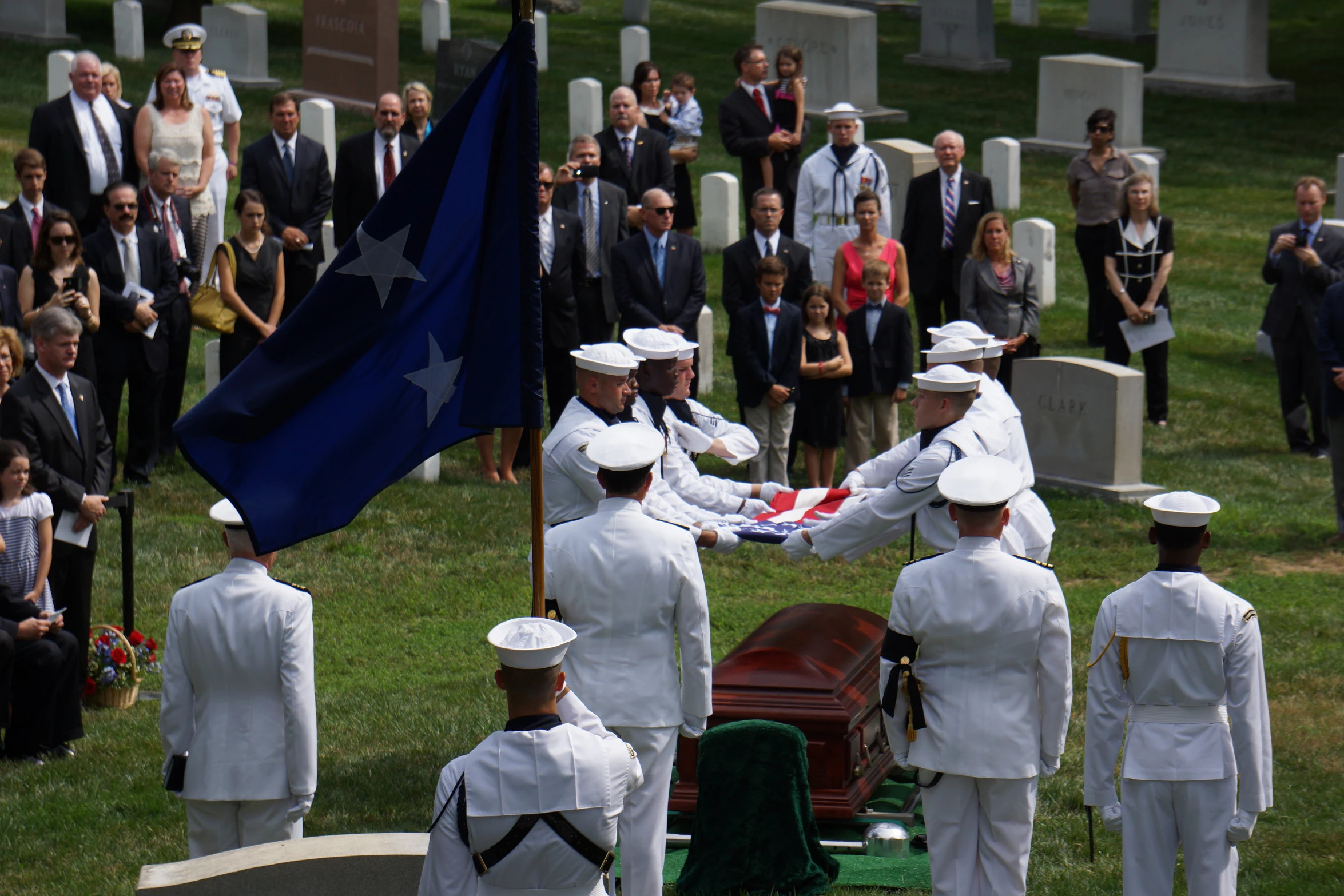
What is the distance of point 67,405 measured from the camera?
33.1 feet

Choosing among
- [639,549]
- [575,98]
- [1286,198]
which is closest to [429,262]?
[639,549]

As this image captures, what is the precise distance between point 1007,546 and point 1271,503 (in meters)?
6.55

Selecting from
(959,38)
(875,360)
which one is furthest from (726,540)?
(959,38)

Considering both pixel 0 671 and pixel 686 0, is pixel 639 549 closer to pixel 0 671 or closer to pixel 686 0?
pixel 0 671

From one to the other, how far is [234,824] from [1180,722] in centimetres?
356

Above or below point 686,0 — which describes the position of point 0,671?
below

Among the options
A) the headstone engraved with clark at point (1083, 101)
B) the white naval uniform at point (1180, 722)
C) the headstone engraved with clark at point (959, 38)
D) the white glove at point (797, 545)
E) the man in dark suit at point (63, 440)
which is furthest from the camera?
the headstone engraved with clark at point (959, 38)

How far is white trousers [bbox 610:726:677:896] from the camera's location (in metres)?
7.08

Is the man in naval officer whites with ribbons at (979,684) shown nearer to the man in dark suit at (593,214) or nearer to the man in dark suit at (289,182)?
the man in dark suit at (593,214)

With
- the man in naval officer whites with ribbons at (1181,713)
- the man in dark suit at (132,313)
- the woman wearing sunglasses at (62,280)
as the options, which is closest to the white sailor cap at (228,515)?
the man in naval officer whites with ribbons at (1181,713)

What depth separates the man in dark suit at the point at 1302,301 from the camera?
49.0ft

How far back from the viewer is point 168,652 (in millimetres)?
6785

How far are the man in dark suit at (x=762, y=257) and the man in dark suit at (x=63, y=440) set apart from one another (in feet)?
17.0

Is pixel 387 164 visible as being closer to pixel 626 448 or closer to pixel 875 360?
pixel 875 360
